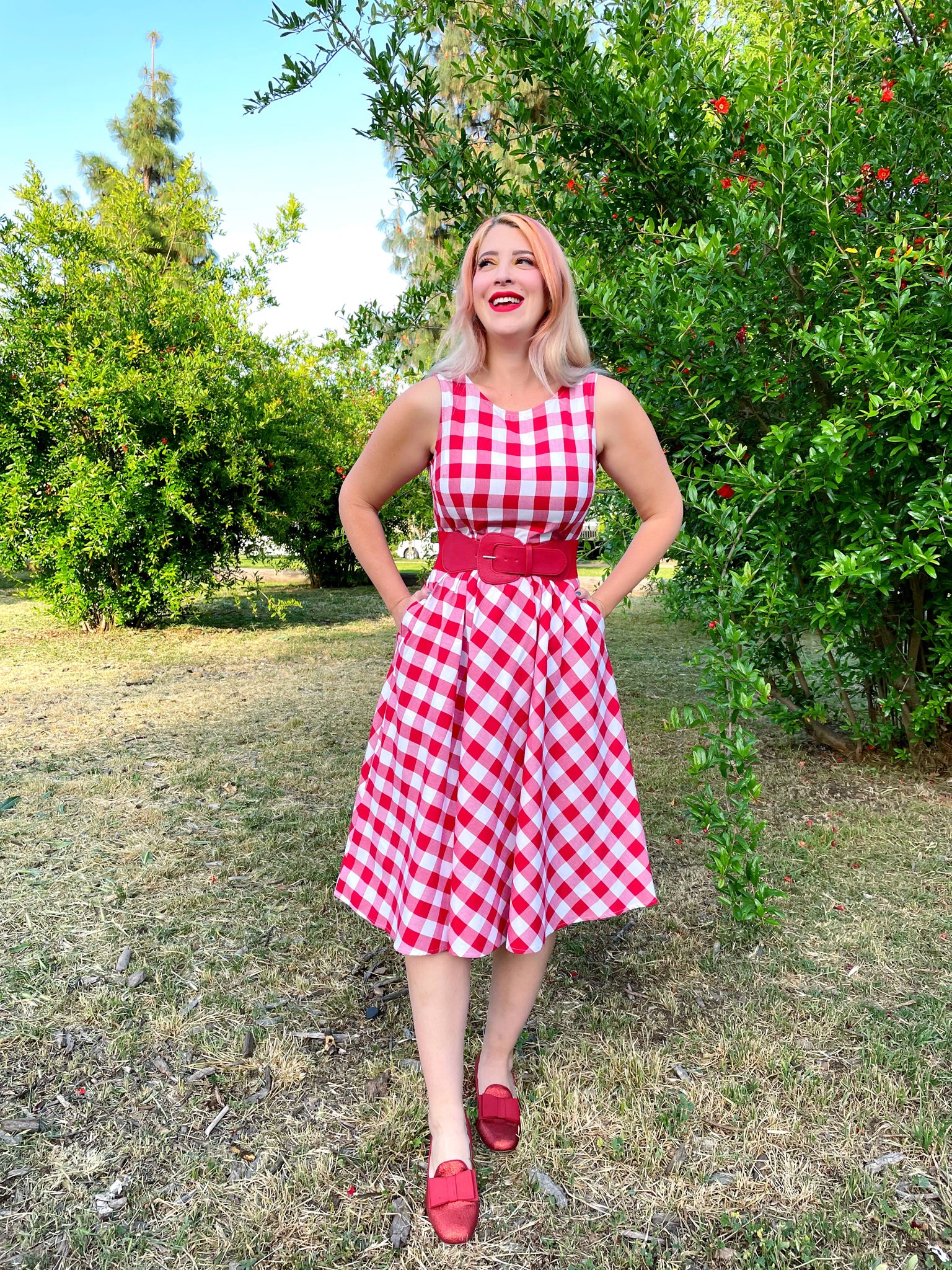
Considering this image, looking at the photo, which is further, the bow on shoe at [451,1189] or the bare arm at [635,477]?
the bare arm at [635,477]

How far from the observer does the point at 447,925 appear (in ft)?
5.88

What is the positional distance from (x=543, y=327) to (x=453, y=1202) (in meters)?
1.82

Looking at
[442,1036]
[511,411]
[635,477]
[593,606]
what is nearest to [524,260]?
[511,411]

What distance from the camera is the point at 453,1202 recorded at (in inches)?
68.1

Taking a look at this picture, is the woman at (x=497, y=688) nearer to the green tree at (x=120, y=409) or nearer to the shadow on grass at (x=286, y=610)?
the green tree at (x=120, y=409)

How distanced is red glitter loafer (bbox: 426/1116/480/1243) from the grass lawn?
1.6 inches

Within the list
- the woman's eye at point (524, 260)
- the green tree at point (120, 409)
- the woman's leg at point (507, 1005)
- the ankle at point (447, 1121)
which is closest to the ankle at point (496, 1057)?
the woman's leg at point (507, 1005)

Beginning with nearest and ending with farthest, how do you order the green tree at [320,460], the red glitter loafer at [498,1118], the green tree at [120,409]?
the red glitter loafer at [498,1118]
the green tree at [120,409]
the green tree at [320,460]

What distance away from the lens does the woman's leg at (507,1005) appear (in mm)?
1979

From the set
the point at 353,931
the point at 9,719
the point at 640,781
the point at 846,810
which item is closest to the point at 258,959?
the point at 353,931

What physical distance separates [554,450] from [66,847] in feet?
9.30

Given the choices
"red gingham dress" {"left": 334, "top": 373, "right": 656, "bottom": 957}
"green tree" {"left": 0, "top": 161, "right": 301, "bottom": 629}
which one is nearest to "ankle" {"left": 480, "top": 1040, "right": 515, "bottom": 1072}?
"red gingham dress" {"left": 334, "top": 373, "right": 656, "bottom": 957}

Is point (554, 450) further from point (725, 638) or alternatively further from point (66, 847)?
point (66, 847)

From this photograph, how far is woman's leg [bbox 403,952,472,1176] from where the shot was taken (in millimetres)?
1822
